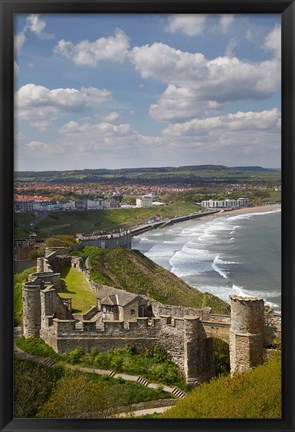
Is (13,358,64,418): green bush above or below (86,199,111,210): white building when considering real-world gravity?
below

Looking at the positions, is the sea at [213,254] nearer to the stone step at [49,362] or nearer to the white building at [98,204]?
the white building at [98,204]

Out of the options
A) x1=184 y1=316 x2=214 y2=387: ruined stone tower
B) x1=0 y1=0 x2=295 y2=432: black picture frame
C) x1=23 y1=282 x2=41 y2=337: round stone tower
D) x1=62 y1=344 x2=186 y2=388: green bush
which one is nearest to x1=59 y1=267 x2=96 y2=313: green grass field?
x1=23 y1=282 x2=41 y2=337: round stone tower

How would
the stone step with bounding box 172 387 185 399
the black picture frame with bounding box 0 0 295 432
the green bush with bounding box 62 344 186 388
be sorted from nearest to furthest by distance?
the black picture frame with bounding box 0 0 295 432
the stone step with bounding box 172 387 185 399
the green bush with bounding box 62 344 186 388

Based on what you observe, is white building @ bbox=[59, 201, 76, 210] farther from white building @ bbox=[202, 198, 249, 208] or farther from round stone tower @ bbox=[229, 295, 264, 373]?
round stone tower @ bbox=[229, 295, 264, 373]

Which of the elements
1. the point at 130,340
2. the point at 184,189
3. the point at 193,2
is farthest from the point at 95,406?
the point at 193,2

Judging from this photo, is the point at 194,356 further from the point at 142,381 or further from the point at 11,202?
the point at 11,202

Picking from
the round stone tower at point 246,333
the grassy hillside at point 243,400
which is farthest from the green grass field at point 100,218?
the grassy hillside at point 243,400
